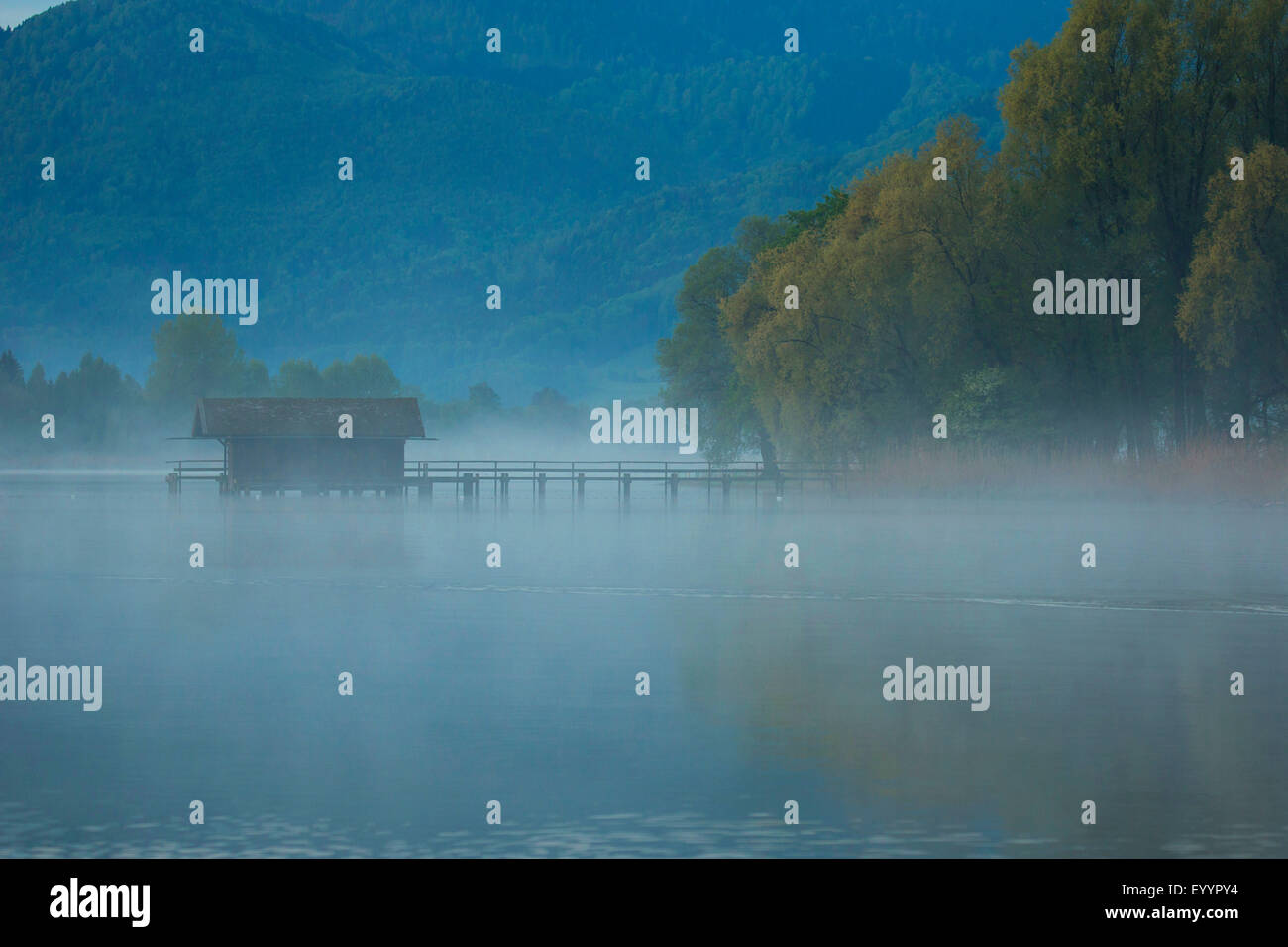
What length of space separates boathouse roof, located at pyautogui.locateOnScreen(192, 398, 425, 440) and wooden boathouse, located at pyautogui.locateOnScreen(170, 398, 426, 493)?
0.05 metres

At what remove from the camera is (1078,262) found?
229 ft

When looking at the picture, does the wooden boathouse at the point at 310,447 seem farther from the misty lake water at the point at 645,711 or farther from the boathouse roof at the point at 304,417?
the misty lake water at the point at 645,711

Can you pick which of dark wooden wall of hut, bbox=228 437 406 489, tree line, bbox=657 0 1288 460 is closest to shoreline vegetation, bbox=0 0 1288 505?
tree line, bbox=657 0 1288 460

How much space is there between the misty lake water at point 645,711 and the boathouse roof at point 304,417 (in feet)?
169

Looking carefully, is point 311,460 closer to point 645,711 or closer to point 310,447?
point 310,447

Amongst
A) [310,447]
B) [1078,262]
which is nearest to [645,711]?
[1078,262]

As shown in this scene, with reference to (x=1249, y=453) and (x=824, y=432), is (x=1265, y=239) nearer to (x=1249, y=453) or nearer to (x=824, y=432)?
(x=1249, y=453)

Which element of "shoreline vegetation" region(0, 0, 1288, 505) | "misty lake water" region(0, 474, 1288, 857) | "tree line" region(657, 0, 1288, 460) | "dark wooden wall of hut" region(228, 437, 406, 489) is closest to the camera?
"misty lake water" region(0, 474, 1288, 857)

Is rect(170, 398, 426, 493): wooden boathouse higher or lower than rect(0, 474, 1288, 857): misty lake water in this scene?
higher

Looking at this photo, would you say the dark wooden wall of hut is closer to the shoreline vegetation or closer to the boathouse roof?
the boathouse roof

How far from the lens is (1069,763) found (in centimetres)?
1270

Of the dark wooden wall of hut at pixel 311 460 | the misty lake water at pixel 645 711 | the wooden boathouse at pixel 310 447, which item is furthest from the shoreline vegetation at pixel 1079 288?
the misty lake water at pixel 645 711

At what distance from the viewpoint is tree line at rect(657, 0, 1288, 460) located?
65.2 m

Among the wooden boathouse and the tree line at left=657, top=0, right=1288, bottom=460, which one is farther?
the wooden boathouse
